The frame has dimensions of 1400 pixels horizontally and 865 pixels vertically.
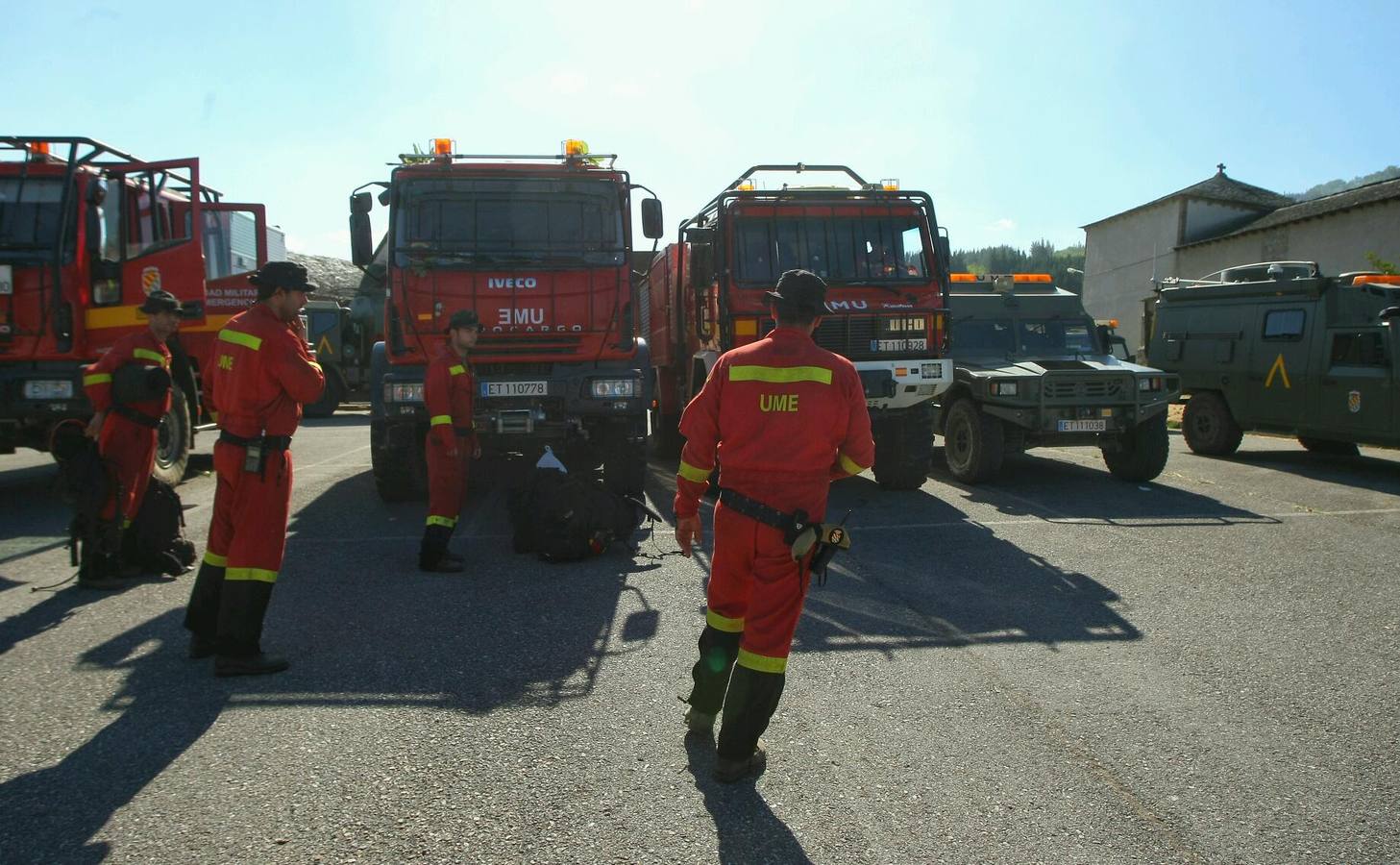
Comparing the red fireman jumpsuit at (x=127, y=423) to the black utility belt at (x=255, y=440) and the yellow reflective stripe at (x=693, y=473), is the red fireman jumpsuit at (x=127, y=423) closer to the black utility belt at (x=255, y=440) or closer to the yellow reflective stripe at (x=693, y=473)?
the black utility belt at (x=255, y=440)

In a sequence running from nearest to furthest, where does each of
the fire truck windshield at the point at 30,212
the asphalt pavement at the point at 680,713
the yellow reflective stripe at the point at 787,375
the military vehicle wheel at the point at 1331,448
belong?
the asphalt pavement at the point at 680,713 → the yellow reflective stripe at the point at 787,375 → the fire truck windshield at the point at 30,212 → the military vehicle wheel at the point at 1331,448

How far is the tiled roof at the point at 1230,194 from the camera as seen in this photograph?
3219 centimetres

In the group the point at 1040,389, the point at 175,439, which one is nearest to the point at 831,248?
the point at 1040,389

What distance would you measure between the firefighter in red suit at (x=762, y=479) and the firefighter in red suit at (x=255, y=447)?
196 centimetres

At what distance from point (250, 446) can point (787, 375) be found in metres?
2.50

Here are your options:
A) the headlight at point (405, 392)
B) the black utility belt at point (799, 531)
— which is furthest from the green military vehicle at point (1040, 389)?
the black utility belt at point (799, 531)

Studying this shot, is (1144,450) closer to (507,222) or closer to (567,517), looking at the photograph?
(567,517)

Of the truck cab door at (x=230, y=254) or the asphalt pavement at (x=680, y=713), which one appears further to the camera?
the truck cab door at (x=230, y=254)

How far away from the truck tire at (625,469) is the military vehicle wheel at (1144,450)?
5.51 meters

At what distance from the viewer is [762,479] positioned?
3604mm

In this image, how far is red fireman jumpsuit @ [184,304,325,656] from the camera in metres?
4.46

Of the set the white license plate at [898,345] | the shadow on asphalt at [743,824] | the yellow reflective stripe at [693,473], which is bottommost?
the shadow on asphalt at [743,824]

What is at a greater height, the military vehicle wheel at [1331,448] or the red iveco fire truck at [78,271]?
the red iveco fire truck at [78,271]

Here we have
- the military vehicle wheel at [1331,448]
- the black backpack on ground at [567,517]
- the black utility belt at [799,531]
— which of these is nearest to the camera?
the black utility belt at [799,531]
